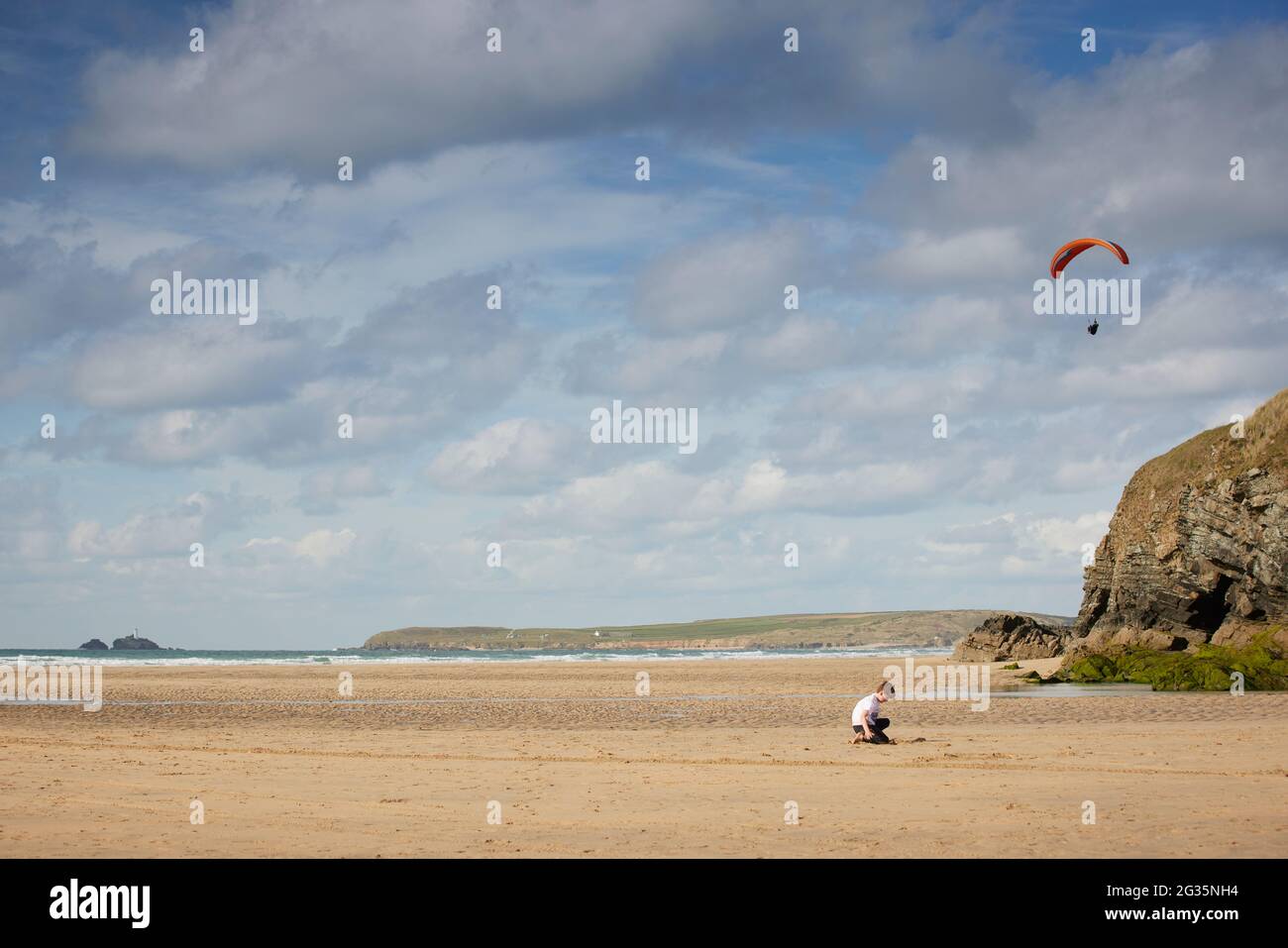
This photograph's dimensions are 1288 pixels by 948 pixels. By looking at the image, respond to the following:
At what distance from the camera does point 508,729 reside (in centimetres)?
3122

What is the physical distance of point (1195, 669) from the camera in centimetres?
4194

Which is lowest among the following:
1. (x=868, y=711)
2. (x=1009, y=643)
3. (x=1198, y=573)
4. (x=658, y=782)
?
(x=1009, y=643)

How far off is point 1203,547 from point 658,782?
42.7 meters

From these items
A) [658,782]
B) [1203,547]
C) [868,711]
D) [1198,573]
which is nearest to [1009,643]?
[1198,573]

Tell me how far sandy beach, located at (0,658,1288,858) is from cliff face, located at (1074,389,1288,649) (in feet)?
49.3

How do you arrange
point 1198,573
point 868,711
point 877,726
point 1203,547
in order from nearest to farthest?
point 877,726
point 868,711
point 1203,547
point 1198,573

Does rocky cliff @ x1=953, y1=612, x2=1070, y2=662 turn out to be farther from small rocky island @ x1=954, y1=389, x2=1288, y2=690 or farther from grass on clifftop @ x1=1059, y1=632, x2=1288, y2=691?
grass on clifftop @ x1=1059, y1=632, x2=1288, y2=691

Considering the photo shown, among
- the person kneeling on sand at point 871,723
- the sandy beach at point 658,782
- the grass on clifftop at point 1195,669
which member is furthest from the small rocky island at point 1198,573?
the person kneeling on sand at point 871,723

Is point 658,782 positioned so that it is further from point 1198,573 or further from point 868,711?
point 1198,573

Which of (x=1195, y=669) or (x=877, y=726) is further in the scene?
(x=1195, y=669)

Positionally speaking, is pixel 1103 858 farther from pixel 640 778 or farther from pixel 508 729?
pixel 508 729

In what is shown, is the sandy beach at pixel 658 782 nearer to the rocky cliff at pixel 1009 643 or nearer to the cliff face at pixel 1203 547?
the cliff face at pixel 1203 547
